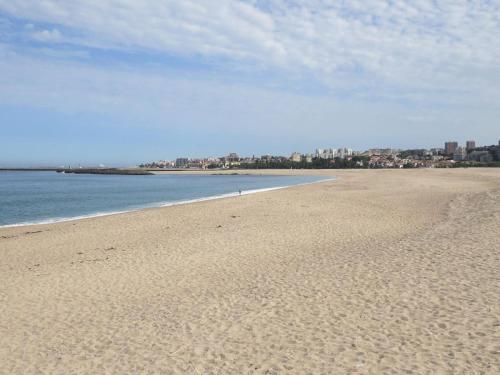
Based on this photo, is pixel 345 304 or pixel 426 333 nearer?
pixel 426 333

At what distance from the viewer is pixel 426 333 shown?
6141mm

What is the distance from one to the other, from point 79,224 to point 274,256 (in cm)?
1218

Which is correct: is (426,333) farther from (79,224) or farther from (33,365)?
(79,224)

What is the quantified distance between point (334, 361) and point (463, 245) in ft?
25.3

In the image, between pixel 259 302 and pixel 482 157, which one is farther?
pixel 482 157

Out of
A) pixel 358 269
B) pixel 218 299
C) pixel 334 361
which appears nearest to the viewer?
pixel 334 361

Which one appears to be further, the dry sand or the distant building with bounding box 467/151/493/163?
the distant building with bounding box 467/151/493/163

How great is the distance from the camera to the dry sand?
5.71 metres

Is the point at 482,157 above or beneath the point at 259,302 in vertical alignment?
above

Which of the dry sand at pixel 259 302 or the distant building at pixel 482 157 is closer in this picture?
the dry sand at pixel 259 302

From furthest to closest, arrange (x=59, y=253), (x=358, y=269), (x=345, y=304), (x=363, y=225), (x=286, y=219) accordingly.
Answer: (x=286, y=219), (x=363, y=225), (x=59, y=253), (x=358, y=269), (x=345, y=304)

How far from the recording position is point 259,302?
7.94m

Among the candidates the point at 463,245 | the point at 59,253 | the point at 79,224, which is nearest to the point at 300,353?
the point at 463,245

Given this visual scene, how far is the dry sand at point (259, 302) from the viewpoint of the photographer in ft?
18.7
